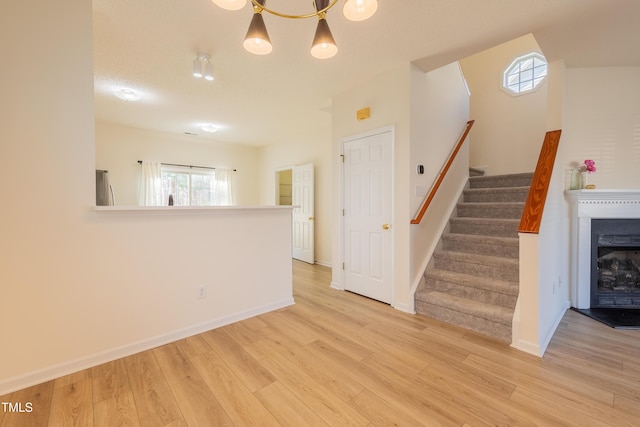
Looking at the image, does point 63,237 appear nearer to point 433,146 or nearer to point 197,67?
point 197,67

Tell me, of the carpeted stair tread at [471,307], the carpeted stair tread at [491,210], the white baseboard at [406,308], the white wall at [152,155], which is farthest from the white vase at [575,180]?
the white wall at [152,155]

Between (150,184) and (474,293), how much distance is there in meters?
5.90

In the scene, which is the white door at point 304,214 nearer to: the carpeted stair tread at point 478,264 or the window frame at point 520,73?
the carpeted stair tread at point 478,264

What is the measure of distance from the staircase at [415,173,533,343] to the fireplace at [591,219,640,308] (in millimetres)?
843

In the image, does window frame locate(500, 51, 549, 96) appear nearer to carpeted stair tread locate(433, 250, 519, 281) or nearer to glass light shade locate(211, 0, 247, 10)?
carpeted stair tread locate(433, 250, 519, 281)

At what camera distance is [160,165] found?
5660 millimetres

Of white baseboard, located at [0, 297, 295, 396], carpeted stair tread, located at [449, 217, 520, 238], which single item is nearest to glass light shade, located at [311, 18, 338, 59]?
white baseboard, located at [0, 297, 295, 396]

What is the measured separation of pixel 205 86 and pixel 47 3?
1.75m

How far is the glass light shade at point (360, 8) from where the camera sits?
1389mm

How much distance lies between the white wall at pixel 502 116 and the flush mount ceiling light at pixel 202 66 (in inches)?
172

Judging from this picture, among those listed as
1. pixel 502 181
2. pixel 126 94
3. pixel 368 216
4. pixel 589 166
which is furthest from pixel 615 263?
pixel 126 94

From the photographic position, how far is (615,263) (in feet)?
10.2

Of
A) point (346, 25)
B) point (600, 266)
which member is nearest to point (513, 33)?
point (346, 25)

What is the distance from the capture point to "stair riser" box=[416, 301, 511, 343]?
7.68 feet
